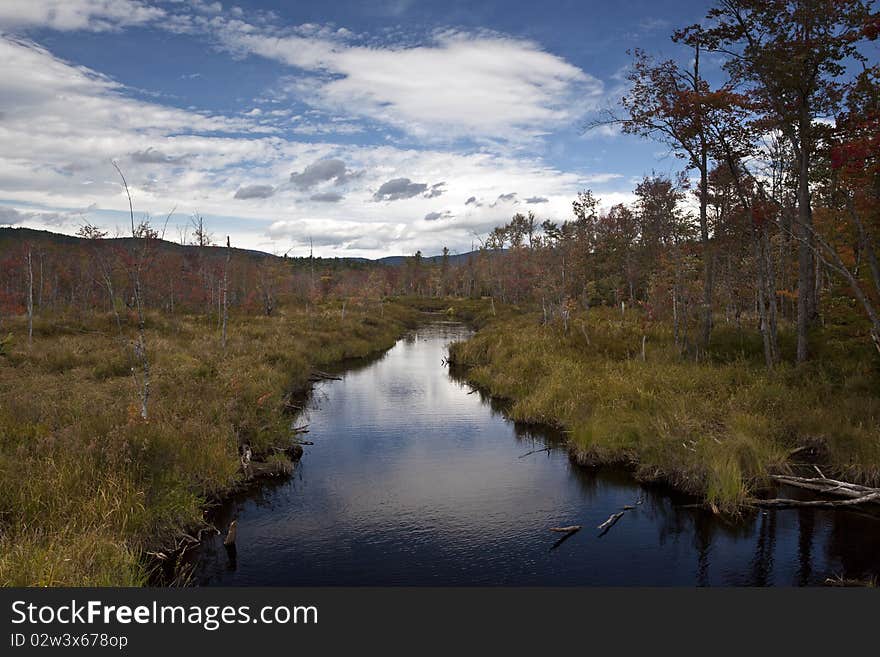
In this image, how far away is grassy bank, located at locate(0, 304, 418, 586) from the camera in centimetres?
800

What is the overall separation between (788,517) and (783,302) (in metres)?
35.3

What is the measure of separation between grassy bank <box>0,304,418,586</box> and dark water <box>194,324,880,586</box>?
141 centimetres

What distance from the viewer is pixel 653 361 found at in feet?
75.0

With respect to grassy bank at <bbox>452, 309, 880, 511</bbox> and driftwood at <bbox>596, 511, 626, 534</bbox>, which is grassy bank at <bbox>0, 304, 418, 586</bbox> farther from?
grassy bank at <bbox>452, 309, 880, 511</bbox>

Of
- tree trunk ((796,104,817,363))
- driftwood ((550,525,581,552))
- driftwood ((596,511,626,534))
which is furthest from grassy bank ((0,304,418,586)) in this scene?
tree trunk ((796,104,817,363))

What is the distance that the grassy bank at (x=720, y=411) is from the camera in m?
13.2

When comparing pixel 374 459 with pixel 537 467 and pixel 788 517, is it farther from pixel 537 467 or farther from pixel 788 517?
pixel 788 517

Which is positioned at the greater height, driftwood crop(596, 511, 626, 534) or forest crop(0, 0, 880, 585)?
forest crop(0, 0, 880, 585)

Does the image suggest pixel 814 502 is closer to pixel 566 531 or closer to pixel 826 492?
pixel 826 492

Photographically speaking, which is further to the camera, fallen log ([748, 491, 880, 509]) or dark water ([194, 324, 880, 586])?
fallen log ([748, 491, 880, 509])

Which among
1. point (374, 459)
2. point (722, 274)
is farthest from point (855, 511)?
point (722, 274)

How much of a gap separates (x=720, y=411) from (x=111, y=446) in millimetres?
15977

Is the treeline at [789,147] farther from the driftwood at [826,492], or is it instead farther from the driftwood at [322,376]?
the driftwood at [322,376]

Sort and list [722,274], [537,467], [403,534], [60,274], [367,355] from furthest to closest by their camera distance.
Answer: [60,274] → [367,355] → [722,274] → [537,467] → [403,534]
